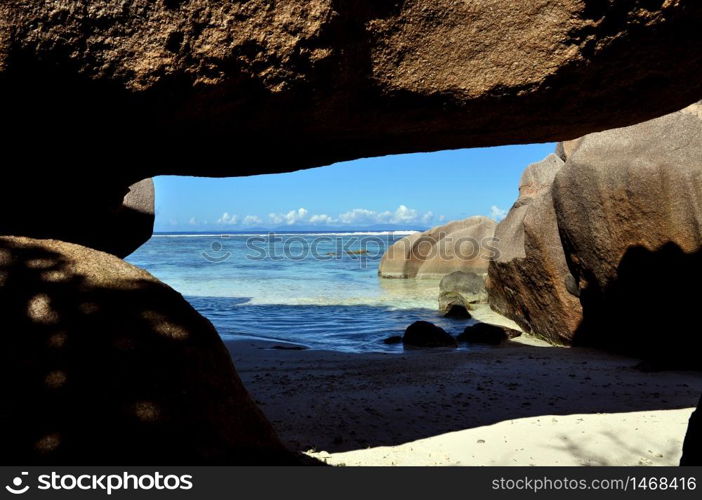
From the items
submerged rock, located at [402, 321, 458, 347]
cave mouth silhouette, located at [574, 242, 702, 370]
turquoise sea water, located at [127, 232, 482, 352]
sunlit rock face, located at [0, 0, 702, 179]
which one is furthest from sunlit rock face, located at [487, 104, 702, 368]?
sunlit rock face, located at [0, 0, 702, 179]

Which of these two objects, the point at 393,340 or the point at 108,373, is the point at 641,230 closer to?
the point at 393,340

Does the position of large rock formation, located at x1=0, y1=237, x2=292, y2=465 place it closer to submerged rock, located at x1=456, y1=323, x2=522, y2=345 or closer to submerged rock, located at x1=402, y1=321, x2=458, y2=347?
submerged rock, located at x1=402, y1=321, x2=458, y2=347

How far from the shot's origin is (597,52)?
8.00 ft

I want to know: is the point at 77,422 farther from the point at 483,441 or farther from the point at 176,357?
the point at 483,441

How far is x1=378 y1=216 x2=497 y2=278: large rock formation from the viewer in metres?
18.8

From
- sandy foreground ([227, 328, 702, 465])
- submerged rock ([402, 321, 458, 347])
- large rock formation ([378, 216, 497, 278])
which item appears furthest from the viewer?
large rock formation ([378, 216, 497, 278])

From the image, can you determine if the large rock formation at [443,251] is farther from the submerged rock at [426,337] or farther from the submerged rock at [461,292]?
the submerged rock at [426,337]

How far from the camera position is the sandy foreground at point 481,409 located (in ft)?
11.0

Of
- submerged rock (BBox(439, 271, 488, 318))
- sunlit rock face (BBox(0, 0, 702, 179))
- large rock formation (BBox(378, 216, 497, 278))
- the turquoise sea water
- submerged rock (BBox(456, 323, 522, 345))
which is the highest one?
sunlit rock face (BBox(0, 0, 702, 179))

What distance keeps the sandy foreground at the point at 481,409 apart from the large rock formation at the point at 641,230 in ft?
1.50

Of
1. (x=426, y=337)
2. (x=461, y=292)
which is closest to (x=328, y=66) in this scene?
(x=426, y=337)

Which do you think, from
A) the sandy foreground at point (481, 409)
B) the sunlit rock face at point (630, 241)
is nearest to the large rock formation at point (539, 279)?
the sunlit rock face at point (630, 241)

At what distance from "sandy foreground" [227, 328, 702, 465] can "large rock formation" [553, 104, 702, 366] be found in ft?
1.50

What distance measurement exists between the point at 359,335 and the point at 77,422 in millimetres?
7685
